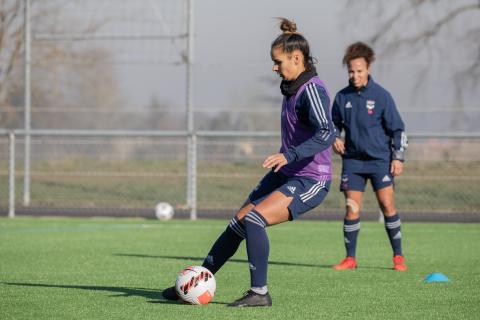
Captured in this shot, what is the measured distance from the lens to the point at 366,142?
931 cm

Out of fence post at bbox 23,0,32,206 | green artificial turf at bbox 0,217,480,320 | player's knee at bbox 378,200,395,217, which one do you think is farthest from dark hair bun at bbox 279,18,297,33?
fence post at bbox 23,0,32,206

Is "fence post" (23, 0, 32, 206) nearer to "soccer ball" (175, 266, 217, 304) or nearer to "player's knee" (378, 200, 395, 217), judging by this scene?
"player's knee" (378, 200, 395, 217)

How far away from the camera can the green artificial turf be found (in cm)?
635

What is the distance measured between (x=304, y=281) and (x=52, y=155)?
11832 mm

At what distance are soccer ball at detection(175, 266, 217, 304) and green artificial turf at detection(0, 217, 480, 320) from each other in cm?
12

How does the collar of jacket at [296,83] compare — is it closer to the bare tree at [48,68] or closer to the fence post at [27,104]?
the fence post at [27,104]

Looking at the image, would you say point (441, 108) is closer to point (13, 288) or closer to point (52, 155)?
point (52, 155)

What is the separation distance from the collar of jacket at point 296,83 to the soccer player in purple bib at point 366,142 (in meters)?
2.68

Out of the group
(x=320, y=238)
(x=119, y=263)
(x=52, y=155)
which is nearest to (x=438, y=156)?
(x=320, y=238)

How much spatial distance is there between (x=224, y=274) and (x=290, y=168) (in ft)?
7.52

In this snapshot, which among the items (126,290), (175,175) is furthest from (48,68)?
(126,290)

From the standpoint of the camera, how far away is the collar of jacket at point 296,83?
21.5 feet

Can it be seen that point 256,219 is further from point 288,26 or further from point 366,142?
point 366,142

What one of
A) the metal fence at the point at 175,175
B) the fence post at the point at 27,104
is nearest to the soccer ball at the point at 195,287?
the metal fence at the point at 175,175
